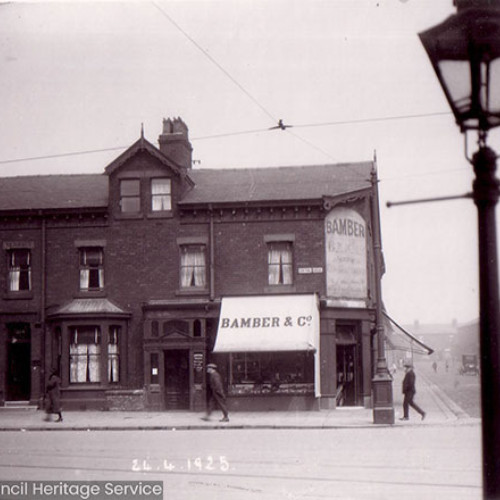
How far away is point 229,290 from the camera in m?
25.9

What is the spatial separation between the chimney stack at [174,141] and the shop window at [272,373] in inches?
267

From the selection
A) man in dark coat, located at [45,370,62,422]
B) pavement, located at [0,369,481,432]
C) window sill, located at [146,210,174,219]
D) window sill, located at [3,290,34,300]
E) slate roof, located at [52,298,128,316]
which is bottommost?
pavement, located at [0,369,481,432]

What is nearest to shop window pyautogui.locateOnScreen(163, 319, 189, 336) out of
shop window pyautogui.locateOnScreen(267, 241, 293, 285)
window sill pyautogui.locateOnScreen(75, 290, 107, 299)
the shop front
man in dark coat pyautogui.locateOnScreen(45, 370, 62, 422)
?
the shop front

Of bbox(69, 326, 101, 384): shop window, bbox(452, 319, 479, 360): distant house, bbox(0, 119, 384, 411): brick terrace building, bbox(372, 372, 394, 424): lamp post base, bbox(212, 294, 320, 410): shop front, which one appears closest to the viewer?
bbox(372, 372, 394, 424): lamp post base

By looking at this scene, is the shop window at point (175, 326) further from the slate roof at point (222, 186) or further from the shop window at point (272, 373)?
the slate roof at point (222, 186)

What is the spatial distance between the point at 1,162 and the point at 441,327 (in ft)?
448

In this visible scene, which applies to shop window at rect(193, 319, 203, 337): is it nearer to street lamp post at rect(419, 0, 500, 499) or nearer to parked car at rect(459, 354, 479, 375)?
street lamp post at rect(419, 0, 500, 499)

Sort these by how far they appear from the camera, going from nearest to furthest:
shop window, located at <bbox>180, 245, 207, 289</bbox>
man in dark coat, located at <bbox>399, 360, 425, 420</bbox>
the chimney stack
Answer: man in dark coat, located at <bbox>399, 360, 425, 420</bbox>
shop window, located at <bbox>180, 245, 207, 289</bbox>
the chimney stack

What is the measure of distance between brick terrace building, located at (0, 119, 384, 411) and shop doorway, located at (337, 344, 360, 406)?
3 centimetres

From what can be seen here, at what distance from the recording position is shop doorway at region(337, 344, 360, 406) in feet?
86.1

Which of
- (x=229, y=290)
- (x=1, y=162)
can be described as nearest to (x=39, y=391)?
(x=229, y=290)

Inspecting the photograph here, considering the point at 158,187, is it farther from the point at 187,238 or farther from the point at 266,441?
the point at 266,441

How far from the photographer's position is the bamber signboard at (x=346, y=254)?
25781mm

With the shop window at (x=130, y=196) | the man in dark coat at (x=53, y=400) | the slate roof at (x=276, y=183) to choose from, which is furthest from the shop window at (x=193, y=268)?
the man in dark coat at (x=53, y=400)
